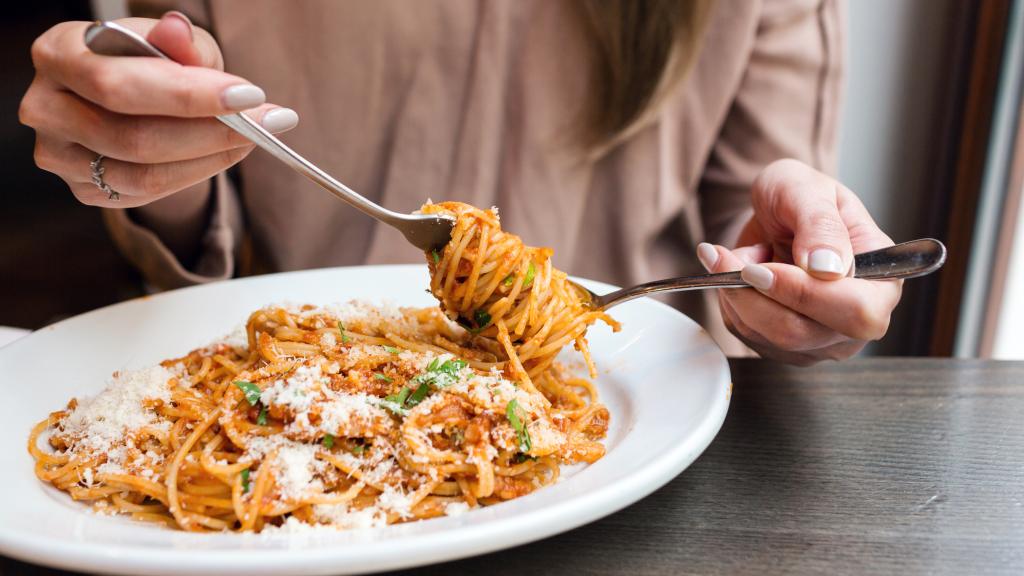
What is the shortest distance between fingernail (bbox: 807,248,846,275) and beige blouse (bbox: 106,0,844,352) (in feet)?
4.32

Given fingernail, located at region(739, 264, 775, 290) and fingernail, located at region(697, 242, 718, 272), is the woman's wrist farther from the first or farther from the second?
fingernail, located at region(739, 264, 775, 290)

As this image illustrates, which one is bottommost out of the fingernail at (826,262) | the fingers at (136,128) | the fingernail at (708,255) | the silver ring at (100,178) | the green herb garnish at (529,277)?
the green herb garnish at (529,277)

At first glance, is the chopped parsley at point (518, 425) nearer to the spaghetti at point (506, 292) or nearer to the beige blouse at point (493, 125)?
the spaghetti at point (506, 292)

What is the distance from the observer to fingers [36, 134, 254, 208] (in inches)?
56.4

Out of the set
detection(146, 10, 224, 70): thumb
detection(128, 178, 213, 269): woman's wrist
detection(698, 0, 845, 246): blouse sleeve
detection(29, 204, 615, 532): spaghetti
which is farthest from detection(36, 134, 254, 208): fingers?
detection(698, 0, 845, 246): blouse sleeve

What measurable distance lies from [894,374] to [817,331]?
468 mm

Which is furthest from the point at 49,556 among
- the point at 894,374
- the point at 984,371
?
the point at 984,371

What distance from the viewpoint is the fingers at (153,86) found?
117cm

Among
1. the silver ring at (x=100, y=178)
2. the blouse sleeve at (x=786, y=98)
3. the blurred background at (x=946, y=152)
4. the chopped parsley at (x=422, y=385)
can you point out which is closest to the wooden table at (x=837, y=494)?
the chopped parsley at (x=422, y=385)

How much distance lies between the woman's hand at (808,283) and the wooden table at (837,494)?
0.17 m

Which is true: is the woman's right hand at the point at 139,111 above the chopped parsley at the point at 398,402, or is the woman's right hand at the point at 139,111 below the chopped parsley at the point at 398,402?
above

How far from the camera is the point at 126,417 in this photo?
4.66 ft

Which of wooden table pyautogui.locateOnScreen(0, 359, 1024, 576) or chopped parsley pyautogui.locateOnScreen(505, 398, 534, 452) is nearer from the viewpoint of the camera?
wooden table pyautogui.locateOnScreen(0, 359, 1024, 576)

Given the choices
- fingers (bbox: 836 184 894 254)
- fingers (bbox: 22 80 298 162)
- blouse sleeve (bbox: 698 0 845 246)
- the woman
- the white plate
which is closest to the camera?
the white plate
